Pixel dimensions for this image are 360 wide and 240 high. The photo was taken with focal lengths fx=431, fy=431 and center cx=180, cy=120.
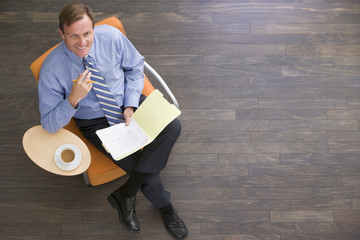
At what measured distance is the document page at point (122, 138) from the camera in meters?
2.22

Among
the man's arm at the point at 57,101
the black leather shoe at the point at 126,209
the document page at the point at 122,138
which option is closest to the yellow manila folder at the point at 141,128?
the document page at the point at 122,138

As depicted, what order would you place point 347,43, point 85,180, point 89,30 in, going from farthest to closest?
point 347,43
point 85,180
point 89,30

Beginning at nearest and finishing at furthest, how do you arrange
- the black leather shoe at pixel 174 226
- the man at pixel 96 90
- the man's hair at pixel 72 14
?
the man's hair at pixel 72 14
the man at pixel 96 90
the black leather shoe at pixel 174 226

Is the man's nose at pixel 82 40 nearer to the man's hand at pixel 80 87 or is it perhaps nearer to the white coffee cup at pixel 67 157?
the man's hand at pixel 80 87

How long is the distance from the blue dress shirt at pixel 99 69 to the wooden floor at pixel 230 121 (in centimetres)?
61

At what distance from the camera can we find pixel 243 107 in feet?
9.70

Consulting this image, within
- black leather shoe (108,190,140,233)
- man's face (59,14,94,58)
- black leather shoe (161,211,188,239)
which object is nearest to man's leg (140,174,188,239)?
black leather shoe (161,211,188,239)

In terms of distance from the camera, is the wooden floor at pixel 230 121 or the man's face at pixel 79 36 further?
the wooden floor at pixel 230 121

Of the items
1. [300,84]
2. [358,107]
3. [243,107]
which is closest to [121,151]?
[243,107]

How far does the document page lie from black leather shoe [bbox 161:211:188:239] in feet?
2.17

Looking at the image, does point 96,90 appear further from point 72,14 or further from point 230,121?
point 230,121

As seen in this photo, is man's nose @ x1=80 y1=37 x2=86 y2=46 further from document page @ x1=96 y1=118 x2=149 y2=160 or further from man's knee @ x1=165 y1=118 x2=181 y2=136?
man's knee @ x1=165 y1=118 x2=181 y2=136

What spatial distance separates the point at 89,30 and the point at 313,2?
1850mm

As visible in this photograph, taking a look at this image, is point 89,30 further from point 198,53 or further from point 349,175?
point 349,175
